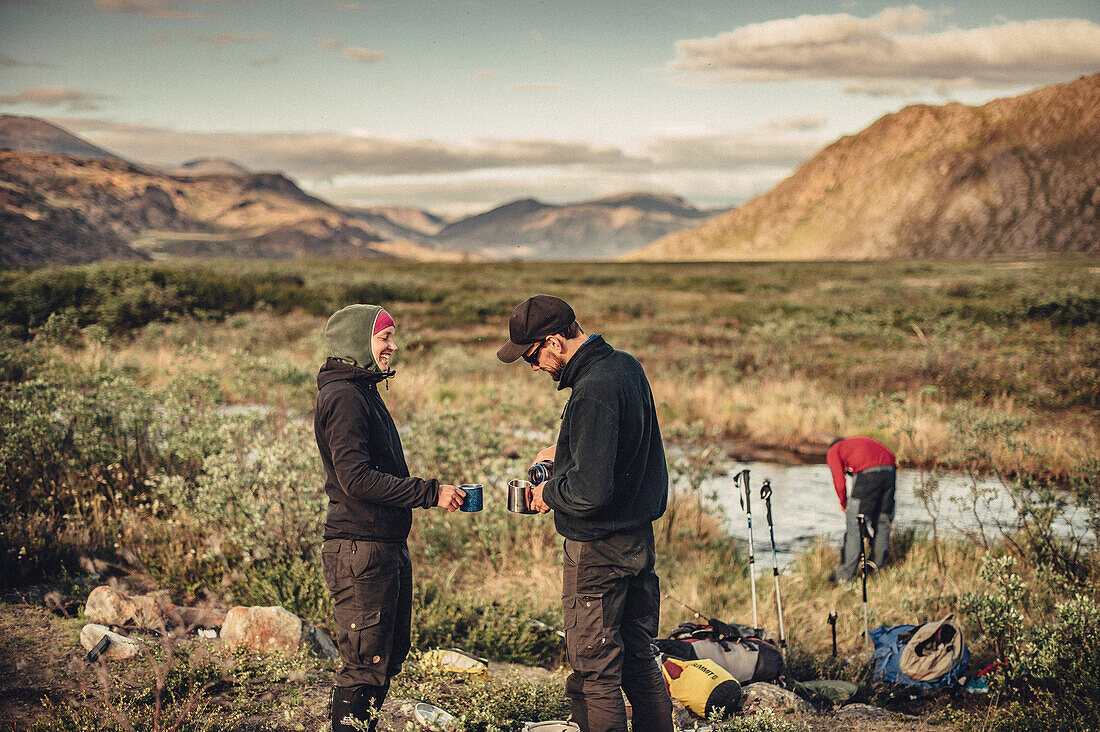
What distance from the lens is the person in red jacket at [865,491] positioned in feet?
22.5

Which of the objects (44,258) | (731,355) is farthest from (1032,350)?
(44,258)

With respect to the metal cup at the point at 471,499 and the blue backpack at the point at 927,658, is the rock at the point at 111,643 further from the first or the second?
the blue backpack at the point at 927,658

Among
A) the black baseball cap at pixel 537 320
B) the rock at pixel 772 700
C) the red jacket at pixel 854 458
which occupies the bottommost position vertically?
the rock at pixel 772 700

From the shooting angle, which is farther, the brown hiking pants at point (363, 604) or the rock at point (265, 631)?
the rock at point (265, 631)

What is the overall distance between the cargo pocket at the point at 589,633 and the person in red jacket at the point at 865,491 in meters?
4.50

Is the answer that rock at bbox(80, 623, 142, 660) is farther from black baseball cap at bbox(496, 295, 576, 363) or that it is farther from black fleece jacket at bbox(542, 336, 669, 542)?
black baseball cap at bbox(496, 295, 576, 363)

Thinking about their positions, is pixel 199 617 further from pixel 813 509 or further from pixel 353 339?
pixel 813 509

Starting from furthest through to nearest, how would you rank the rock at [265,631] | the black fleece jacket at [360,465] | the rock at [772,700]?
the rock at [265,631]
the rock at [772,700]
the black fleece jacket at [360,465]

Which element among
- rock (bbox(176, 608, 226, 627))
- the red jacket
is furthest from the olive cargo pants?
the red jacket

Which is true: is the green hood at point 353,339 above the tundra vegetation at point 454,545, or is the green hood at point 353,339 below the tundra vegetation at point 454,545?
above

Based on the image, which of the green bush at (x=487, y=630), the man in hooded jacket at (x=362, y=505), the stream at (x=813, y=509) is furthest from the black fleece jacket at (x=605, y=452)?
the stream at (x=813, y=509)

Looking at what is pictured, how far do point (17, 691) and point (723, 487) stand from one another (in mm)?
9290

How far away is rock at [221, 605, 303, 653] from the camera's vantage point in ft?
14.4

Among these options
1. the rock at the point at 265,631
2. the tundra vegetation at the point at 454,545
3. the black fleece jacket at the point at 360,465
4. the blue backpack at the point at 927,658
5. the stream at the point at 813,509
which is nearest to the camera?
the black fleece jacket at the point at 360,465
